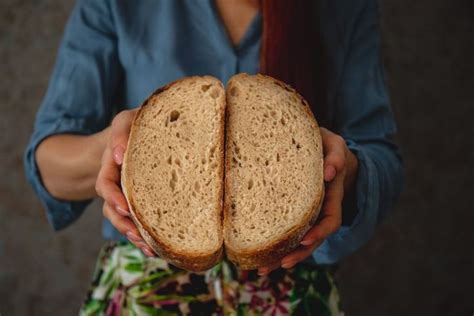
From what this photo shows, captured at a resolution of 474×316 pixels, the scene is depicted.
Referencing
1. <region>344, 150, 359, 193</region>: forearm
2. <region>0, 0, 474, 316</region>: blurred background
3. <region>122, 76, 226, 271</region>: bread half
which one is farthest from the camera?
<region>0, 0, 474, 316</region>: blurred background

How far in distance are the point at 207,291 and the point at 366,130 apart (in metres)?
0.39

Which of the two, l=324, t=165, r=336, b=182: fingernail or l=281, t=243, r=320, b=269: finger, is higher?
l=324, t=165, r=336, b=182: fingernail

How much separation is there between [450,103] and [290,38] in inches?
31.5

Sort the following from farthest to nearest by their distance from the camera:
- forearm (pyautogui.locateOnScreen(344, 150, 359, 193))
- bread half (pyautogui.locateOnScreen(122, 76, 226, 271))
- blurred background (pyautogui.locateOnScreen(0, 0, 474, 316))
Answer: blurred background (pyautogui.locateOnScreen(0, 0, 474, 316)) → forearm (pyautogui.locateOnScreen(344, 150, 359, 193)) → bread half (pyautogui.locateOnScreen(122, 76, 226, 271))

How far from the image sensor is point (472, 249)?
1459 millimetres

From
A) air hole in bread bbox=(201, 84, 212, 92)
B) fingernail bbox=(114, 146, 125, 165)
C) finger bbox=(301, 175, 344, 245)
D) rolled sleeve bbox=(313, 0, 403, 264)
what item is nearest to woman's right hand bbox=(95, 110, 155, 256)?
fingernail bbox=(114, 146, 125, 165)

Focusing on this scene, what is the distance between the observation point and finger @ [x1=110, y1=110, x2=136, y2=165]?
608mm

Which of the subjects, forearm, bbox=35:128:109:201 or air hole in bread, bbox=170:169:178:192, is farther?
forearm, bbox=35:128:109:201

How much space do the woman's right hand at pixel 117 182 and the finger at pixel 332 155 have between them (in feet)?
0.83

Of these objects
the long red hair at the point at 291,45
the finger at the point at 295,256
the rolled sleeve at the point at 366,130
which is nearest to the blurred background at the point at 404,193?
the rolled sleeve at the point at 366,130

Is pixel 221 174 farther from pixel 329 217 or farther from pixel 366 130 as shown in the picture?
pixel 366 130

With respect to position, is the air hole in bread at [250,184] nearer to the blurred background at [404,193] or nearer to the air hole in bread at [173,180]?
the air hole in bread at [173,180]

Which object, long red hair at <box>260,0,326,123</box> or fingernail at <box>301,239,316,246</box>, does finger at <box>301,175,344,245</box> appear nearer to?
fingernail at <box>301,239,316,246</box>

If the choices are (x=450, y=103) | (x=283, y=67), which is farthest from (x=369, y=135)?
(x=450, y=103)
